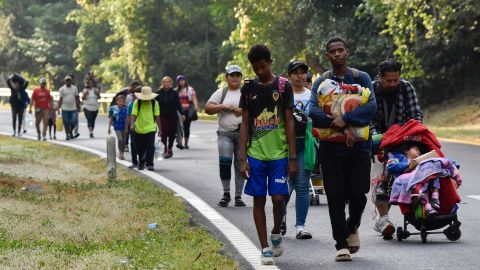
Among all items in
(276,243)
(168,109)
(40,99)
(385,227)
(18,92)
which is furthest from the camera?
(18,92)

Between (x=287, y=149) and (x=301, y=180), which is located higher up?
(x=287, y=149)

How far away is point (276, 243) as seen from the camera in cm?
964

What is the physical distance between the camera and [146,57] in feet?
181

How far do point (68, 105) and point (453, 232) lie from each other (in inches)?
862

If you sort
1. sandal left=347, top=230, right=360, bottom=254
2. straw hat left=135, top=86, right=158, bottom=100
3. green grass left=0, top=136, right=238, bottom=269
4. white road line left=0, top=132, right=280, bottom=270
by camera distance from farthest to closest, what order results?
straw hat left=135, top=86, right=158, bottom=100
white road line left=0, top=132, right=280, bottom=270
sandal left=347, top=230, right=360, bottom=254
green grass left=0, top=136, right=238, bottom=269

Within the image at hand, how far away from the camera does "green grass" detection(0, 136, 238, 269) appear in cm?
931

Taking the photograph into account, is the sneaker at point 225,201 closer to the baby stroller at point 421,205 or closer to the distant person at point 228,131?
the distant person at point 228,131

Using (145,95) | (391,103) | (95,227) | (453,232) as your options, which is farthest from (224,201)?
(145,95)

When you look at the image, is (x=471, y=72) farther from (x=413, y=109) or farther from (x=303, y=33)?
(x=413, y=109)

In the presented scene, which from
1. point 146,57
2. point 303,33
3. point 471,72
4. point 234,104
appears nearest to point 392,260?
point 234,104

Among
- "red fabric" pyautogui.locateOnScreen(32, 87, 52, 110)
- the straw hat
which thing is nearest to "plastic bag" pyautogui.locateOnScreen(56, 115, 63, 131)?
"red fabric" pyautogui.locateOnScreen(32, 87, 52, 110)

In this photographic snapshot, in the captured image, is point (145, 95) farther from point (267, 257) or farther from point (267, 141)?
point (267, 257)

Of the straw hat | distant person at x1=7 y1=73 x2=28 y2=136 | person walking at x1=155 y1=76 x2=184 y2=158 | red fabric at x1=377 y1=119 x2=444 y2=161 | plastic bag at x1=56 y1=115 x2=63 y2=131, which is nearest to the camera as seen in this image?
red fabric at x1=377 y1=119 x2=444 y2=161

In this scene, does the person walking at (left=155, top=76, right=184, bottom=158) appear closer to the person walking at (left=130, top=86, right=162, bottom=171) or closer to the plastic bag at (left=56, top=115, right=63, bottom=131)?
the person walking at (left=130, top=86, right=162, bottom=171)
